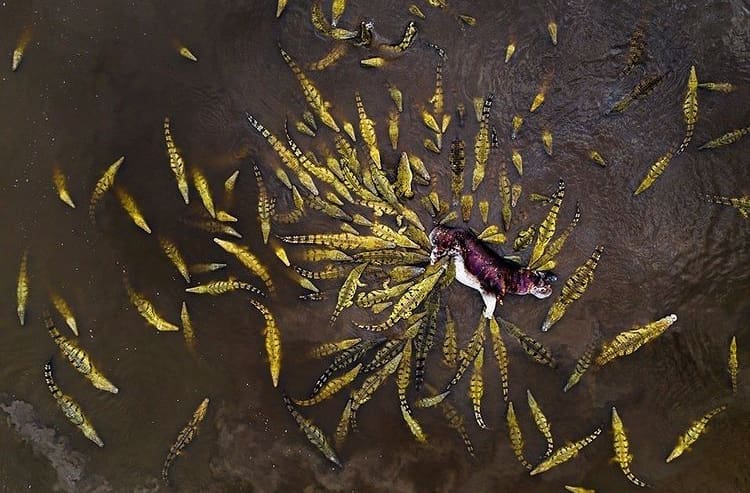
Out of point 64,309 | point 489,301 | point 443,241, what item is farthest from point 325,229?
point 64,309

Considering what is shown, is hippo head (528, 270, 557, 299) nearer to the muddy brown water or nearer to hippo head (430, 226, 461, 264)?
the muddy brown water

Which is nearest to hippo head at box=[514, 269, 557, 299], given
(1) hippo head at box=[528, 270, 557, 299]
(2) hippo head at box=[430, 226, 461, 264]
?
(1) hippo head at box=[528, 270, 557, 299]

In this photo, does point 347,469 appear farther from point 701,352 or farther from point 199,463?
point 701,352

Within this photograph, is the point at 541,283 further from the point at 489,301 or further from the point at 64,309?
the point at 64,309

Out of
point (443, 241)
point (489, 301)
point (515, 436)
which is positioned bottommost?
point (515, 436)

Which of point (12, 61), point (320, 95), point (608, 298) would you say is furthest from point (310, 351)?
point (12, 61)

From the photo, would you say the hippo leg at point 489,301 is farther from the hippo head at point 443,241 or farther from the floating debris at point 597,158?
the floating debris at point 597,158
